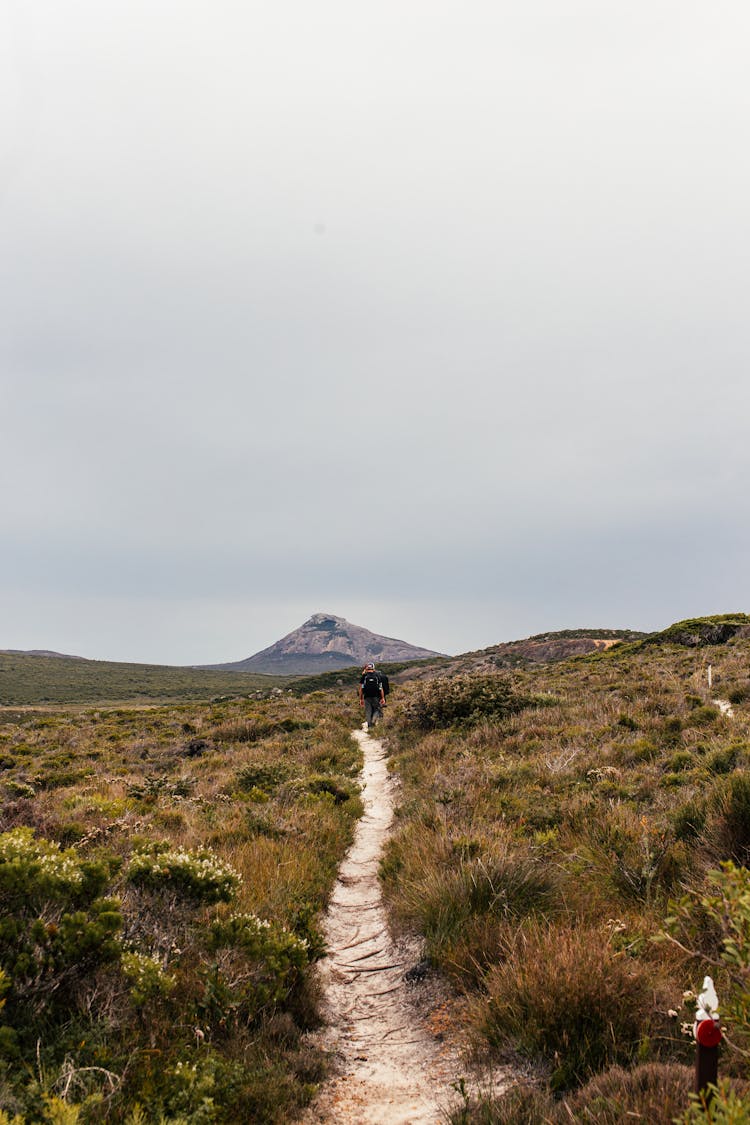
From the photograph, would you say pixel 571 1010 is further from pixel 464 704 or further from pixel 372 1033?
pixel 464 704

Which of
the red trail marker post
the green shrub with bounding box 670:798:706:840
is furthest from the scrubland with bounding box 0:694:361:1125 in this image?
the green shrub with bounding box 670:798:706:840

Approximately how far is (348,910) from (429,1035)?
276cm

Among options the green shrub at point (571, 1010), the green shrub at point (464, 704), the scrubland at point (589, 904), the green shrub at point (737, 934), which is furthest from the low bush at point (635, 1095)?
the green shrub at point (464, 704)

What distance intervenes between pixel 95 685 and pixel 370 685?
10362 cm

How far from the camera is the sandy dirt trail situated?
3721 millimetres

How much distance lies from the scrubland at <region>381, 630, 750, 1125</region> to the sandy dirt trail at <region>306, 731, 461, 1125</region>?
36 centimetres

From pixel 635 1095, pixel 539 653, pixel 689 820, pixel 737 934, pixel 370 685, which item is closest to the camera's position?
pixel 635 1095

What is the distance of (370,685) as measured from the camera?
22891 mm

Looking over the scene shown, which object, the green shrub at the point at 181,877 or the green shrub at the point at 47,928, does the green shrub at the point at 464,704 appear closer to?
the green shrub at the point at 181,877

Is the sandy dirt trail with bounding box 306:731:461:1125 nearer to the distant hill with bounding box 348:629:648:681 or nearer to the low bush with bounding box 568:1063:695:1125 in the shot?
the low bush with bounding box 568:1063:695:1125

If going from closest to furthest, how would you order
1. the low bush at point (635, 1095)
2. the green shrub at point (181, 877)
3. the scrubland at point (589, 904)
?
the low bush at point (635, 1095)
the scrubland at point (589, 904)
the green shrub at point (181, 877)

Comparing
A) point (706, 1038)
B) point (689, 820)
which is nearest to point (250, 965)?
point (706, 1038)

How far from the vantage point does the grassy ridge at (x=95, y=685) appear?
3563 inches

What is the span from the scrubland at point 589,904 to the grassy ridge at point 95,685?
236 ft
